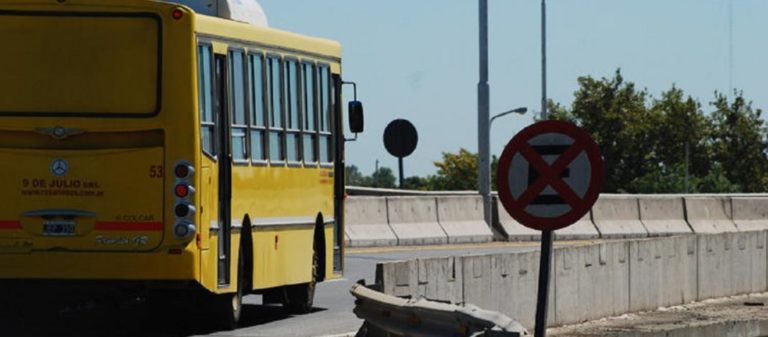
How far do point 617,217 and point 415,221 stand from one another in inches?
322

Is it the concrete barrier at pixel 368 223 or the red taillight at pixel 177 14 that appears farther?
the concrete barrier at pixel 368 223

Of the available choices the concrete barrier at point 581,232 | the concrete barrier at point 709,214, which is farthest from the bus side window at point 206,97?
the concrete barrier at point 709,214

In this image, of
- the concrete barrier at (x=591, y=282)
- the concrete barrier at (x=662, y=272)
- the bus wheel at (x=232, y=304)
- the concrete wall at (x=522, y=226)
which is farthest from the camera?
the concrete wall at (x=522, y=226)

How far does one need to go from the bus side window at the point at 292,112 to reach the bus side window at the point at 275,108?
21cm

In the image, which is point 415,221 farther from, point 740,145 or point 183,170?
point 740,145

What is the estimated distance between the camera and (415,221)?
4456 cm

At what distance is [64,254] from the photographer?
19438 mm

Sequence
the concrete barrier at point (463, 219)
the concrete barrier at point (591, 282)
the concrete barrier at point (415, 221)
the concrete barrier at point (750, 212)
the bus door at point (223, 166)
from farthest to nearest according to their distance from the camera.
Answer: the concrete barrier at point (750, 212)
the concrete barrier at point (463, 219)
the concrete barrier at point (415, 221)
the concrete barrier at point (591, 282)
the bus door at point (223, 166)

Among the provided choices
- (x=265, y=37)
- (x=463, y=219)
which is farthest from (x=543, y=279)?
(x=463, y=219)

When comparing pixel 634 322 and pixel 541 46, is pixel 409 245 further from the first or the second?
pixel 541 46

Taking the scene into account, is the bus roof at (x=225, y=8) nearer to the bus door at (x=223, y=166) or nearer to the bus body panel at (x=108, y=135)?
the bus door at (x=223, y=166)

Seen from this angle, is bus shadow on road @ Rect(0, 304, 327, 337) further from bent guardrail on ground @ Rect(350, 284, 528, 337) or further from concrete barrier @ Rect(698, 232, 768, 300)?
concrete barrier @ Rect(698, 232, 768, 300)

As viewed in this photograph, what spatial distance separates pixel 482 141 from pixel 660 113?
250 ft

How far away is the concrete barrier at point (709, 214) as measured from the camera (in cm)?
5338
